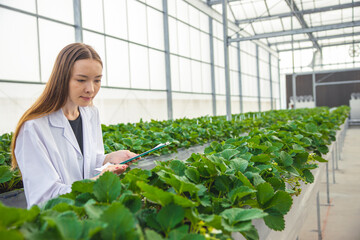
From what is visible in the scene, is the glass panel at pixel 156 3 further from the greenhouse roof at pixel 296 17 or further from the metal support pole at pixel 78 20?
the greenhouse roof at pixel 296 17

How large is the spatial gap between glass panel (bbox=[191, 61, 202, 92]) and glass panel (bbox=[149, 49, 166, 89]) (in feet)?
7.64

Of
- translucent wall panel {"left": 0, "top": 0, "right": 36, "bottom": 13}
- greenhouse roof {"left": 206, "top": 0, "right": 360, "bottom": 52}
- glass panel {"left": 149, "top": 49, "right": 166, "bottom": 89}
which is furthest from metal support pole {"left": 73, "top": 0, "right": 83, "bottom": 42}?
greenhouse roof {"left": 206, "top": 0, "right": 360, "bottom": 52}

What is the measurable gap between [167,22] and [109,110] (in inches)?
176

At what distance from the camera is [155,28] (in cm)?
1145

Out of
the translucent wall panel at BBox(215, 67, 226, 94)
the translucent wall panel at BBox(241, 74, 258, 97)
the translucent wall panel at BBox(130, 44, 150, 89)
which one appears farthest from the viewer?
the translucent wall panel at BBox(241, 74, 258, 97)

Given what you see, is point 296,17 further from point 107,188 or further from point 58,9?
point 107,188

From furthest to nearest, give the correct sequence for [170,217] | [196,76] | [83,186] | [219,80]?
[219,80]
[196,76]
[83,186]
[170,217]

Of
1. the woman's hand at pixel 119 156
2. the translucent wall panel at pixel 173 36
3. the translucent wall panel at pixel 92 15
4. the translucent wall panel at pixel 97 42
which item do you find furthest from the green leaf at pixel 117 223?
the translucent wall panel at pixel 173 36

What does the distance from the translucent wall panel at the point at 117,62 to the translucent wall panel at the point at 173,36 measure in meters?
2.85

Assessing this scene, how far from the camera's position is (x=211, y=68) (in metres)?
15.6

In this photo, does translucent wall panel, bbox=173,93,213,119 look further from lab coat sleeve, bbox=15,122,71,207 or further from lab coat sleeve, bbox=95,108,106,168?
lab coat sleeve, bbox=15,122,71,207

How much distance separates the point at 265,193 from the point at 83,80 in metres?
0.98

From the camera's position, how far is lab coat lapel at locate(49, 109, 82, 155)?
5.18ft

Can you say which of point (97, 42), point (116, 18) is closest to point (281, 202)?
point (97, 42)
